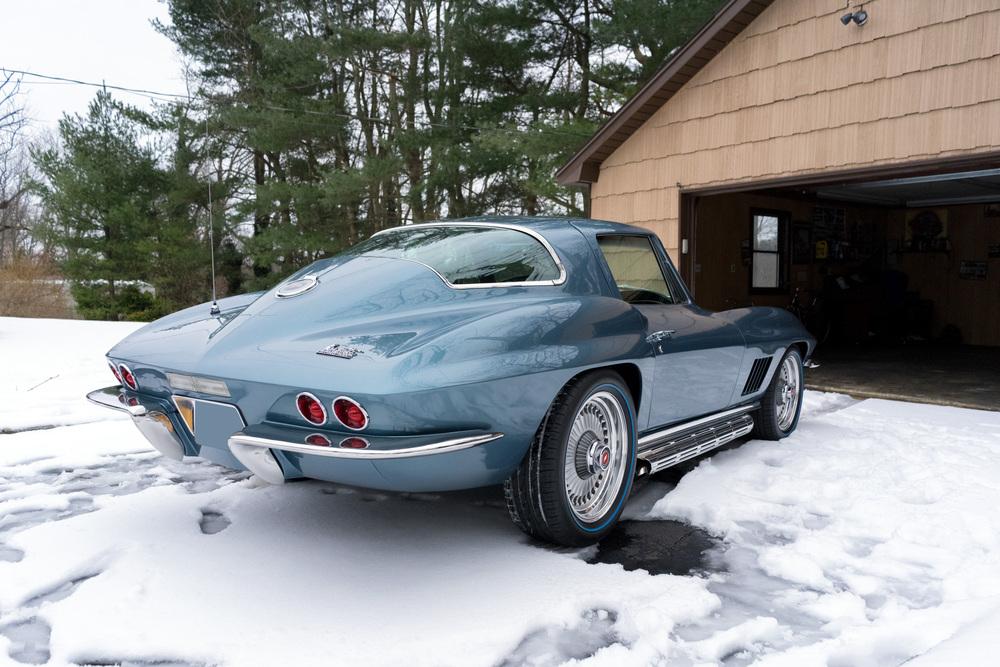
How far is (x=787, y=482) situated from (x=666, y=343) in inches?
43.7

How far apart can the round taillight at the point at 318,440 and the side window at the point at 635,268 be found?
5.31ft

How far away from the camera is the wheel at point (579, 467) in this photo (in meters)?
2.87

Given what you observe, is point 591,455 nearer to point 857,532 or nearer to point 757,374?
point 857,532

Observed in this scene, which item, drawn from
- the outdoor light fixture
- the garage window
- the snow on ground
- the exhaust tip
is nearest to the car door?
the exhaust tip

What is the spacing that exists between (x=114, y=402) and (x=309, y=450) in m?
1.27

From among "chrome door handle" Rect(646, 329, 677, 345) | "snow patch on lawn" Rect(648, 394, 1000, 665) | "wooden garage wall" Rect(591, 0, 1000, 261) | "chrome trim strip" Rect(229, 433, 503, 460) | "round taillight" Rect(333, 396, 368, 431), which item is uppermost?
"wooden garage wall" Rect(591, 0, 1000, 261)

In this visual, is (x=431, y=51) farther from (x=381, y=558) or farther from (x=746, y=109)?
(x=381, y=558)

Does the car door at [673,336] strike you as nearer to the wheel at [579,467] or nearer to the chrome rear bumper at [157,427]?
→ the wheel at [579,467]

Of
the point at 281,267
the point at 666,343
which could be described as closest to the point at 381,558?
the point at 666,343

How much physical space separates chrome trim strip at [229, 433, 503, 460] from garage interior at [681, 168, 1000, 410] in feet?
23.3

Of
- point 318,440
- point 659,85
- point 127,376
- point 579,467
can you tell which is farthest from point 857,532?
point 659,85

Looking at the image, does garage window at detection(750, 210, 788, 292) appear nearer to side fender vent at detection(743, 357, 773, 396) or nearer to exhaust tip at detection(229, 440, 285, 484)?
side fender vent at detection(743, 357, 773, 396)

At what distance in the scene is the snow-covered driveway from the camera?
7.41 ft

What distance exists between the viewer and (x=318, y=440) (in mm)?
2453
